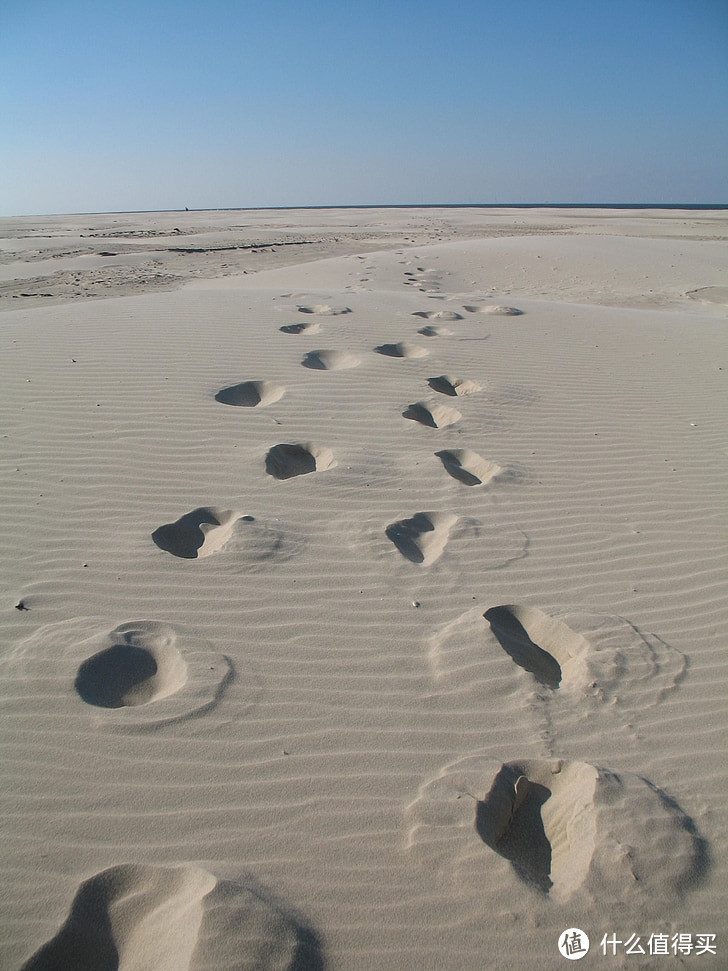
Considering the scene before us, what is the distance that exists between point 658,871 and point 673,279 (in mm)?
11915

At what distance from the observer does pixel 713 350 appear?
6.79 metres

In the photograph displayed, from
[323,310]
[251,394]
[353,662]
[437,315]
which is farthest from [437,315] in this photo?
[353,662]

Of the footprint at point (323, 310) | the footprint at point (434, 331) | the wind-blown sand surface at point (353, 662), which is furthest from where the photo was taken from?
the footprint at point (323, 310)

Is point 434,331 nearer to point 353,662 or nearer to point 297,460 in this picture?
point 297,460

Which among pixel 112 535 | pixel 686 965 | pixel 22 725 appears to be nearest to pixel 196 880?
pixel 22 725

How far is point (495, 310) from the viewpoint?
26.9 feet

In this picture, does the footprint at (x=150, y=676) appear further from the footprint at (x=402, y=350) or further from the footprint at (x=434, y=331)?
the footprint at (x=434, y=331)

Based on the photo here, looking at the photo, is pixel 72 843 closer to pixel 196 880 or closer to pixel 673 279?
pixel 196 880

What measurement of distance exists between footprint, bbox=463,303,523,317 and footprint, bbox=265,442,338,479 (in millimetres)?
4642

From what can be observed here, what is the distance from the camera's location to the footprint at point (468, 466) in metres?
3.97

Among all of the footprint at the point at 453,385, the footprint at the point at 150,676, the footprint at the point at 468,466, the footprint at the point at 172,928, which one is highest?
the footprint at the point at 453,385

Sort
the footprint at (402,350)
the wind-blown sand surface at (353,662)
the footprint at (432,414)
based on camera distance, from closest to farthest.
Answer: the wind-blown sand surface at (353,662) → the footprint at (432,414) → the footprint at (402,350)
